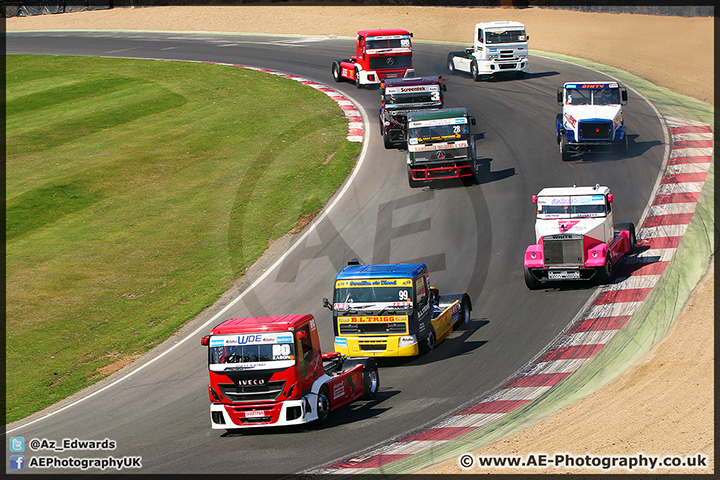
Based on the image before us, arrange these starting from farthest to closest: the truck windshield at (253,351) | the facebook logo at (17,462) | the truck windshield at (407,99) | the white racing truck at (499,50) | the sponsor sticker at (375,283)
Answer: the white racing truck at (499,50) < the truck windshield at (407,99) < the sponsor sticker at (375,283) < the truck windshield at (253,351) < the facebook logo at (17,462)

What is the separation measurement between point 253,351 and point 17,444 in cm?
538

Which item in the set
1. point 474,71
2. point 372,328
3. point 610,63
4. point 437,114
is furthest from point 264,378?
point 610,63

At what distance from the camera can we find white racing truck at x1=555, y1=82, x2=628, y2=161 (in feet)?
98.2

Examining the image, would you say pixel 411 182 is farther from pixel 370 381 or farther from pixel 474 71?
pixel 474 71

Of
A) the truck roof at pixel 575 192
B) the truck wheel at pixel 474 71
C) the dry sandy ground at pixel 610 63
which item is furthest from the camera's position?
the truck wheel at pixel 474 71

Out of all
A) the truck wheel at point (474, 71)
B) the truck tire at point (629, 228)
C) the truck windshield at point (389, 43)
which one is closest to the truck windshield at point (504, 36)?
the truck wheel at point (474, 71)

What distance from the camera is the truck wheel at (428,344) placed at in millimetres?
18748

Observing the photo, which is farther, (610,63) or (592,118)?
(610,63)

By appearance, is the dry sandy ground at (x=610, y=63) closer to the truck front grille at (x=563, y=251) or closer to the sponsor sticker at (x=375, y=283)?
the truck front grille at (x=563, y=251)

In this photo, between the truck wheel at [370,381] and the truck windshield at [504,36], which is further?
the truck windshield at [504,36]

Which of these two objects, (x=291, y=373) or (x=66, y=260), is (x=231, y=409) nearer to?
(x=291, y=373)

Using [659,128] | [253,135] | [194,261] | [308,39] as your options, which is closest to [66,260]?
[194,261]

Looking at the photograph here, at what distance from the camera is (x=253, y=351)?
15.2 m

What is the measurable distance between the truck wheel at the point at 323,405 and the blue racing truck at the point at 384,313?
Answer: 293 centimetres
